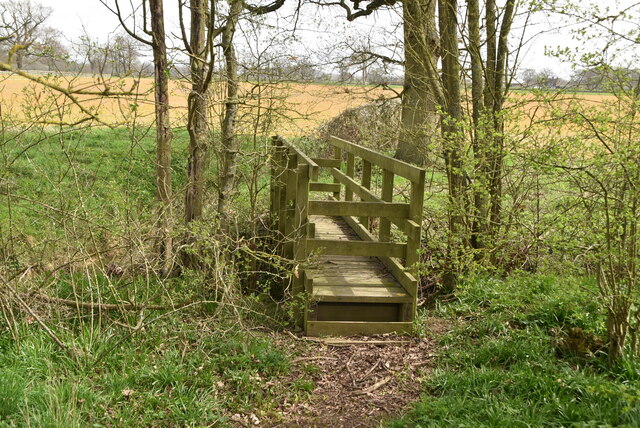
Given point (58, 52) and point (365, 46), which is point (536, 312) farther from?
point (365, 46)

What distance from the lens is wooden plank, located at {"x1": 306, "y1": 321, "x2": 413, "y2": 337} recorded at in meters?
6.29

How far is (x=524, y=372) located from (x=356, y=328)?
6.30 feet

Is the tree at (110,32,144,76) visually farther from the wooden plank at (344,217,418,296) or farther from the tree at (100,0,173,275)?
the wooden plank at (344,217,418,296)

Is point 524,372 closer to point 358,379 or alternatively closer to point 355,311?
point 358,379

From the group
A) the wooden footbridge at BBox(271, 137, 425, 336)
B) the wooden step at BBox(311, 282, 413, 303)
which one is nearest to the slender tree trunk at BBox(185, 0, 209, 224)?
the wooden footbridge at BBox(271, 137, 425, 336)

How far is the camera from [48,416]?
430 cm

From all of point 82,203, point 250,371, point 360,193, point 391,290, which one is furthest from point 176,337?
point 360,193

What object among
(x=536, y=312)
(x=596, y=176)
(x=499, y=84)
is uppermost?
(x=499, y=84)

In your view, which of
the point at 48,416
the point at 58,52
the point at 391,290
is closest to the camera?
the point at 48,416

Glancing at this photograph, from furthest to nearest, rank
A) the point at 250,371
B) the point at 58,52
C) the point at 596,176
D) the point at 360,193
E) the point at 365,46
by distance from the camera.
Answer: the point at 365,46, the point at 360,193, the point at 58,52, the point at 250,371, the point at 596,176

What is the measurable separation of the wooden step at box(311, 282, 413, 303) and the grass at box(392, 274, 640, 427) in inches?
23.9

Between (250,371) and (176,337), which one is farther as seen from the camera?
(176,337)

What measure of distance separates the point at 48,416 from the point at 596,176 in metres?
4.16

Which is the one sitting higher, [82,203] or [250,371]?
[82,203]
